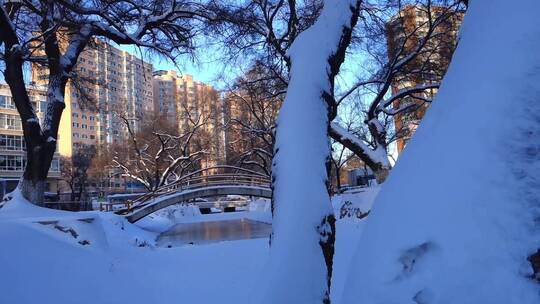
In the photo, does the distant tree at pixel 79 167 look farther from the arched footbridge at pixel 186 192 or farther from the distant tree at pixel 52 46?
the distant tree at pixel 52 46

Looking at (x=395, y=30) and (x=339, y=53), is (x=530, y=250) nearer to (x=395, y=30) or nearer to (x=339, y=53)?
(x=339, y=53)

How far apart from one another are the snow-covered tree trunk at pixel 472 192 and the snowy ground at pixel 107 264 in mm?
6002

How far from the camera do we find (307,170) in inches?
170

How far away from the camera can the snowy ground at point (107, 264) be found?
9492 millimetres

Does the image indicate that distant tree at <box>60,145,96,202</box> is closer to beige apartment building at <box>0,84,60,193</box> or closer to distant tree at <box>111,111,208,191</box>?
beige apartment building at <box>0,84,60,193</box>

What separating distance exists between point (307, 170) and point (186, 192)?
24.9 m

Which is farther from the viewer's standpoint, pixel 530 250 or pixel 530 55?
pixel 530 55

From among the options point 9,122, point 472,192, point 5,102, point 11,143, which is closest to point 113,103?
point 9,122

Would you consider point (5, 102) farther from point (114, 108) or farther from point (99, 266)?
point (99, 266)

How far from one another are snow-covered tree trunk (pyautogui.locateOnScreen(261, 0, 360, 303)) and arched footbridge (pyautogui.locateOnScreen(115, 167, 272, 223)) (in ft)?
73.0

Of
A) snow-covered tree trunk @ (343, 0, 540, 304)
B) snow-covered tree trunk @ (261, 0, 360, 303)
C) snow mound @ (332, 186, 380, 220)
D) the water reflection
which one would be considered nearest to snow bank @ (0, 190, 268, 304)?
snow mound @ (332, 186, 380, 220)

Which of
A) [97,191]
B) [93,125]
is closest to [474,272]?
[97,191]

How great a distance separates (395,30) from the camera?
62.1 ft

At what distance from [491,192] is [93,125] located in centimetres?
9943
